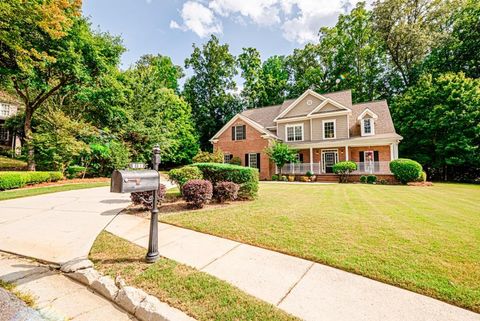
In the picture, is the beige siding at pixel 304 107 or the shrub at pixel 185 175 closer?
the shrub at pixel 185 175

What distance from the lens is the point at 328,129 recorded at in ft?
67.2

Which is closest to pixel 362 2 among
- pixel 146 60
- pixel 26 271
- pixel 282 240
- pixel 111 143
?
pixel 146 60

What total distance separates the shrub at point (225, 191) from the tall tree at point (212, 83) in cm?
2683

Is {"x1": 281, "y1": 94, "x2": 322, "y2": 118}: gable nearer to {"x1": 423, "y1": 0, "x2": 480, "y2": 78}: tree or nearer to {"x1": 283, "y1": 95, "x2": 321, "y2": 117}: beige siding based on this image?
{"x1": 283, "y1": 95, "x2": 321, "y2": 117}: beige siding

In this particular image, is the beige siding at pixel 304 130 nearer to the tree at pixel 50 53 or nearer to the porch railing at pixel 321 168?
the porch railing at pixel 321 168

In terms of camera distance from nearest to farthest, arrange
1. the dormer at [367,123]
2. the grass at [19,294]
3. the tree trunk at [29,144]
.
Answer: the grass at [19,294] < the tree trunk at [29,144] < the dormer at [367,123]

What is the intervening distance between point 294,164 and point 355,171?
4.92 m

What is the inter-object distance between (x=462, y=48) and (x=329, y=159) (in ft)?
71.8

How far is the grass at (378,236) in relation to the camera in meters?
2.87

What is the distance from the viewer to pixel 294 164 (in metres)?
19.4

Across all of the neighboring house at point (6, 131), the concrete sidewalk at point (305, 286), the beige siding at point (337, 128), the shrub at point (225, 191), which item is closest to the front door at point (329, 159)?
the beige siding at point (337, 128)

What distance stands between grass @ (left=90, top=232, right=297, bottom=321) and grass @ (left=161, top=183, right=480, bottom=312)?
1.44m

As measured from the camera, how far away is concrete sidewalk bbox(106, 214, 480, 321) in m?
2.26

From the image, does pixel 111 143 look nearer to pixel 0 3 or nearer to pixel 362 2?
pixel 0 3
